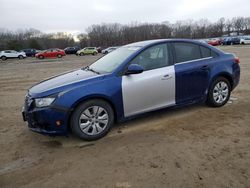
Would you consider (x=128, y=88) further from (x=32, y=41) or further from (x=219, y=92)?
(x=32, y=41)

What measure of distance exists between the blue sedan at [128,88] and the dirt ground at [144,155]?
0.34 meters

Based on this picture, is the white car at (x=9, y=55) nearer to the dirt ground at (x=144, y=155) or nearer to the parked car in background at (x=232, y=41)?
the parked car in background at (x=232, y=41)

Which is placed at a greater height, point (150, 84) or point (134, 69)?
point (134, 69)

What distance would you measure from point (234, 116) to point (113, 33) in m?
88.4

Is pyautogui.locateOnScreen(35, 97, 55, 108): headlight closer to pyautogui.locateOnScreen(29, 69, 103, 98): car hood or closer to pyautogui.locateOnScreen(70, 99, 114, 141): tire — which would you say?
pyautogui.locateOnScreen(29, 69, 103, 98): car hood

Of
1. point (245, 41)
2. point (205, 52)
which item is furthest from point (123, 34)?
point (205, 52)

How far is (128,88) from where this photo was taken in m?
4.62

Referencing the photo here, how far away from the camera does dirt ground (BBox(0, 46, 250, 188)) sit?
10.7ft

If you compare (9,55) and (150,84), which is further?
(9,55)

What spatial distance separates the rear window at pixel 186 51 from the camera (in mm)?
5316

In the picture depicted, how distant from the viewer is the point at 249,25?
110625 mm

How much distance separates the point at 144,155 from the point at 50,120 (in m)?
1.59

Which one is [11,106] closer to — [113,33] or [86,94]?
[86,94]

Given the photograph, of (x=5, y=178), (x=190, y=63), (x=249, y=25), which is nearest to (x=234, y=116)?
(x=190, y=63)
